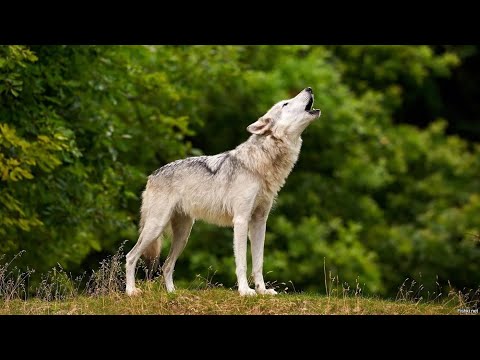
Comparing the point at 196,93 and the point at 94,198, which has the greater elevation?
the point at 196,93

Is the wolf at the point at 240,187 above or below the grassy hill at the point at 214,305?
above

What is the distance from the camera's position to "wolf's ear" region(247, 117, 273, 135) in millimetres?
12297

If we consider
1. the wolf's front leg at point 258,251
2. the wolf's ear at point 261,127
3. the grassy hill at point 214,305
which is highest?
the wolf's ear at point 261,127

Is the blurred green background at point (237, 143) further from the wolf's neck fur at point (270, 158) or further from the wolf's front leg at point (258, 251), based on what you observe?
the wolf's neck fur at point (270, 158)

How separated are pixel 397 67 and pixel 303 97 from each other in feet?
60.3

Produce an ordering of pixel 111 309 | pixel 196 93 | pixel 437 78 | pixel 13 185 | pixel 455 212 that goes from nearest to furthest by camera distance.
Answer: pixel 111 309, pixel 13 185, pixel 196 93, pixel 455 212, pixel 437 78

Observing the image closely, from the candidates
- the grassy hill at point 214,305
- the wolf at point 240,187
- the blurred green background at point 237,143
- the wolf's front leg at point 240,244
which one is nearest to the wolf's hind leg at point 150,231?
the wolf at point 240,187

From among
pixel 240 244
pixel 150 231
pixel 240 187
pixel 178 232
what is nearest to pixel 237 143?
pixel 178 232

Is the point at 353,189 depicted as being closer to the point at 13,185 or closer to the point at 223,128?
the point at 223,128

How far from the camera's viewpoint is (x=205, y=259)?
22.2 m

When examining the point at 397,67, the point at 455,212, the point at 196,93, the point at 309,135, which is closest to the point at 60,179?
the point at 196,93

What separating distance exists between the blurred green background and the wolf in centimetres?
234

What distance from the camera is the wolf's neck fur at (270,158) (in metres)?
12.1

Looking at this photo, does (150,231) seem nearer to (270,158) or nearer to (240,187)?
(240,187)
